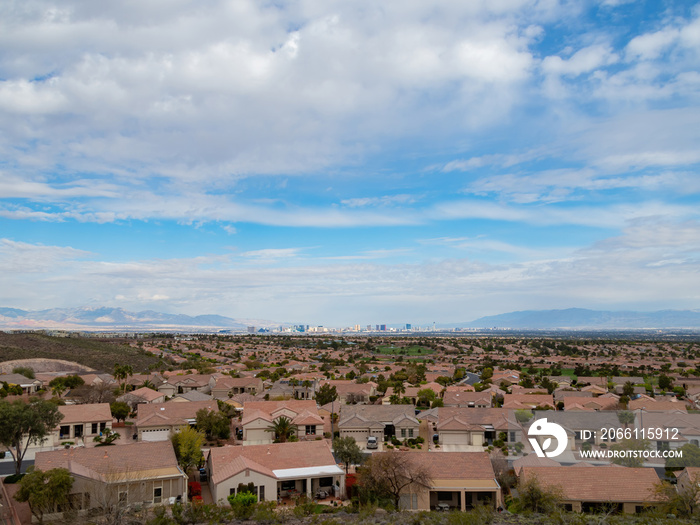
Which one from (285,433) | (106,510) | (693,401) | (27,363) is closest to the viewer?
(106,510)

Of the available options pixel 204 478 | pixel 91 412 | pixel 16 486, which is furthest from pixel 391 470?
pixel 91 412

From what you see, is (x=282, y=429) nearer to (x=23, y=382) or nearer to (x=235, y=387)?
(x=235, y=387)

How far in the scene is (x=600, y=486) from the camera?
25.2 meters

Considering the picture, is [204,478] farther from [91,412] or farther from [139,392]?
[139,392]

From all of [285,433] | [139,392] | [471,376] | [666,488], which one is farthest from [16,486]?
[471,376]

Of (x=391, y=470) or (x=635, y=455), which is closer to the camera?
(x=391, y=470)

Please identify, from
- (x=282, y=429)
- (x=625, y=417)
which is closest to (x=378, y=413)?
(x=282, y=429)

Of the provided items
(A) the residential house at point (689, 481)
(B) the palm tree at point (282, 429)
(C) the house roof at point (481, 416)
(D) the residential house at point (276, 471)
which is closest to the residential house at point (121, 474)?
(D) the residential house at point (276, 471)

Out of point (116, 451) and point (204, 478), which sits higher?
point (116, 451)

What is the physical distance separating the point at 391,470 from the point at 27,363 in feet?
223

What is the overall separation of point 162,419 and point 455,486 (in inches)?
958

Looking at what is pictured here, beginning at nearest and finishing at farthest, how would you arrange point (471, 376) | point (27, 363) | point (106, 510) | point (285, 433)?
point (106, 510) < point (285, 433) < point (27, 363) < point (471, 376)

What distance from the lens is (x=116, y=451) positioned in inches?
1111

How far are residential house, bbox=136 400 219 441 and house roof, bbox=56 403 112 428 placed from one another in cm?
248
